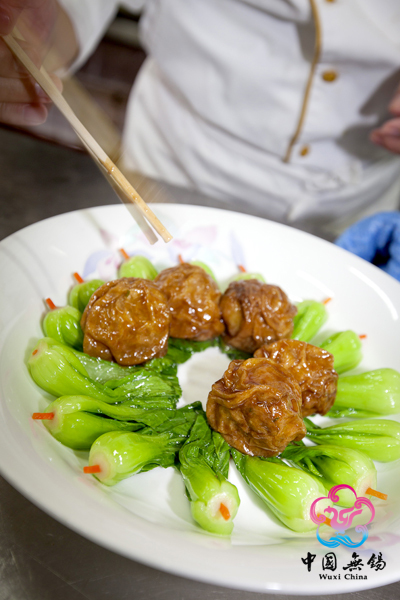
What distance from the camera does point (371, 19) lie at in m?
3.44

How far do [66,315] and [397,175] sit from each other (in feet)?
12.5

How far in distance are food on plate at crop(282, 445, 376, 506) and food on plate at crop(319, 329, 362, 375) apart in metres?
0.59

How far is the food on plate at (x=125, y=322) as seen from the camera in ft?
7.11

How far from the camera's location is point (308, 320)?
8.75ft

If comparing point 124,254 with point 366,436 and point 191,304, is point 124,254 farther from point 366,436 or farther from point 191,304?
point 366,436

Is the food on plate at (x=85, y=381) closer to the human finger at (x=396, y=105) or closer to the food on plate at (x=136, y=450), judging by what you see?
the food on plate at (x=136, y=450)

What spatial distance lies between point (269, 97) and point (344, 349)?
2.23m

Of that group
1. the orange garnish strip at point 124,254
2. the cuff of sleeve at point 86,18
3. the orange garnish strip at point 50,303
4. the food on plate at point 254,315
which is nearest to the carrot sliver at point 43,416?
the orange garnish strip at point 50,303

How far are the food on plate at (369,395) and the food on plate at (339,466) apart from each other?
1.12 feet

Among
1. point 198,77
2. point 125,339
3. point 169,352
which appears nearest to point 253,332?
point 169,352

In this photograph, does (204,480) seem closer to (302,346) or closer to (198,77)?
(302,346)

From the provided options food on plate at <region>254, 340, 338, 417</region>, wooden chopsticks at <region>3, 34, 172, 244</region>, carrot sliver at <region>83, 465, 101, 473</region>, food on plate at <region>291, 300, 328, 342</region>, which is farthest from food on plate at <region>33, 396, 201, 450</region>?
food on plate at <region>291, 300, 328, 342</region>

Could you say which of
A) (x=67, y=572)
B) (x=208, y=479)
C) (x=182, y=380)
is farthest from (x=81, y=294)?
(x=67, y=572)

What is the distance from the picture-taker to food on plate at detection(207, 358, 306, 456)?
1.90 m
